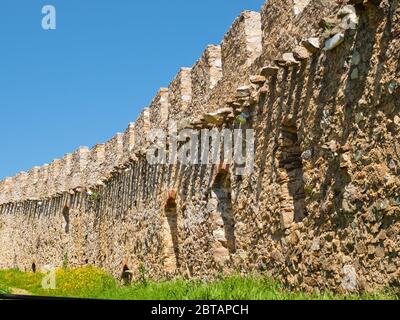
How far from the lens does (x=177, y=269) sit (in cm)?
1084

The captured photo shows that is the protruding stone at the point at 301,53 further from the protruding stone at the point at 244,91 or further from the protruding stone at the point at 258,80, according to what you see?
the protruding stone at the point at 244,91

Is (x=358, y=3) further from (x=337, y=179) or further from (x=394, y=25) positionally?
(x=337, y=179)

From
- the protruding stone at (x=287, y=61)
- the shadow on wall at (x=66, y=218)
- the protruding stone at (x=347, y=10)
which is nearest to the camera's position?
the protruding stone at (x=347, y=10)

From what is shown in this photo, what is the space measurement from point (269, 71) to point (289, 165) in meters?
1.27

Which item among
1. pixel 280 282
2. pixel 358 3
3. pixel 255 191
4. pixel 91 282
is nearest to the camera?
pixel 358 3

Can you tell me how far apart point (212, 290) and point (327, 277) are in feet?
4.33

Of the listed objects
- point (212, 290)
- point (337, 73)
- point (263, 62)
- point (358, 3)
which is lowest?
point (212, 290)

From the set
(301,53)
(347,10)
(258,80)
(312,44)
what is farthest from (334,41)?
(258,80)

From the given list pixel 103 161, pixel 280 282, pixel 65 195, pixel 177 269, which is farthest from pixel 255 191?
pixel 65 195

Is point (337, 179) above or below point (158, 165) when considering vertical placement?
below

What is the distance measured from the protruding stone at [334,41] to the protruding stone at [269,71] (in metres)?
1.33

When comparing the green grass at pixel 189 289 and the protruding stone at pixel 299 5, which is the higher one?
the protruding stone at pixel 299 5

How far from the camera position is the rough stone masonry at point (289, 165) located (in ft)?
16.4

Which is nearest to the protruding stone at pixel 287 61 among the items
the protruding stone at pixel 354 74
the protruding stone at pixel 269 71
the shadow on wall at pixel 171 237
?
the protruding stone at pixel 269 71
